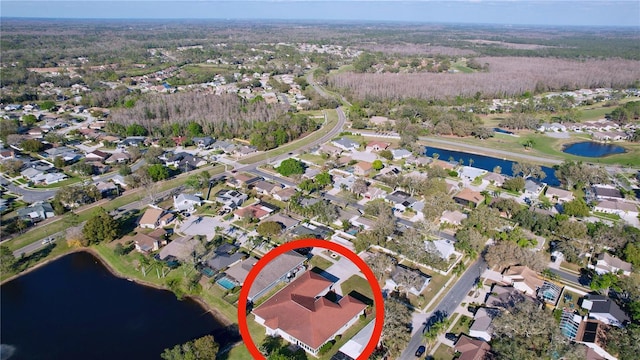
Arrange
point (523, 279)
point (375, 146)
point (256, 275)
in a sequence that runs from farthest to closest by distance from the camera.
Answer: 1. point (375, 146)
2. point (523, 279)
3. point (256, 275)

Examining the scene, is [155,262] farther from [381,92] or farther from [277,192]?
[381,92]

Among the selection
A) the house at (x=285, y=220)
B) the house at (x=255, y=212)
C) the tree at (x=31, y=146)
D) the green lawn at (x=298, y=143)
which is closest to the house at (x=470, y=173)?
the house at (x=285, y=220)

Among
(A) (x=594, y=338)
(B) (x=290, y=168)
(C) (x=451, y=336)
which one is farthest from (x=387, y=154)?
(A) (x=594, y=338)

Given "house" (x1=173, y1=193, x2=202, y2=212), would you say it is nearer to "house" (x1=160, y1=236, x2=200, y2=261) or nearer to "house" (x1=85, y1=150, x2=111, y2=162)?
"house" (x1=160, y1=236, x2=200, y2=261)

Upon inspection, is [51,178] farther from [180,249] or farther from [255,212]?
[255,212]

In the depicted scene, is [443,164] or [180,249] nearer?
[180,249]

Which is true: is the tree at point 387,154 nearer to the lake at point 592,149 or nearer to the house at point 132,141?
the lake at point 592,149
